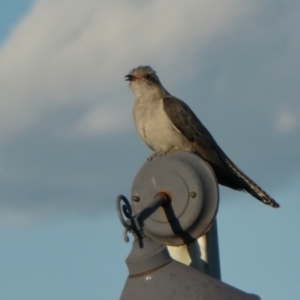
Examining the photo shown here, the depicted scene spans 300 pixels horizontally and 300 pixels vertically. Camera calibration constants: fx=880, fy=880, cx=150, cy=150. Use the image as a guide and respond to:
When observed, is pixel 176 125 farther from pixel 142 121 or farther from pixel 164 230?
pixel 164 230

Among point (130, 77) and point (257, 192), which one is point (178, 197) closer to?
point (257, 192)

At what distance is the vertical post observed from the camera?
220 inches

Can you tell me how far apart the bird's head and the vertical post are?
7455 millimetres

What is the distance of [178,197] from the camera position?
554 centimetres

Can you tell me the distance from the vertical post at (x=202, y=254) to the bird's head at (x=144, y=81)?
24.5 feet

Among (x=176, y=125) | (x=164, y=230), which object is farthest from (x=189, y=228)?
(x=176, y=125)

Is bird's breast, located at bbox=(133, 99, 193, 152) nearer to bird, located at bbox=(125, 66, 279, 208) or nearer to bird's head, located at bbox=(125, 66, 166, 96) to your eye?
bird, located at bbox=(125, 66, 279, 208)

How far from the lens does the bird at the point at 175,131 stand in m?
11.4

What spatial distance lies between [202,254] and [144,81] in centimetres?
797

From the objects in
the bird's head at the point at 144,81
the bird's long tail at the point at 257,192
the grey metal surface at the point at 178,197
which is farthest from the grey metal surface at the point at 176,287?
the bird's head at the point at 144,81

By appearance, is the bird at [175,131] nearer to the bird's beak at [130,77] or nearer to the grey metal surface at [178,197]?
the bird's beak at [130,77]

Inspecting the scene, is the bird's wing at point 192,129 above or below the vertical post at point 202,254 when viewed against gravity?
above

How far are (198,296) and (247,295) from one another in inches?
11.1

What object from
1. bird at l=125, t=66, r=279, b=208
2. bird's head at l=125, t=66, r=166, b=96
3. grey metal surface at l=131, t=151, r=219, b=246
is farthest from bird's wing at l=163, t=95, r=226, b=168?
grey metal surface at l=131, t=151, r=219, b=246
